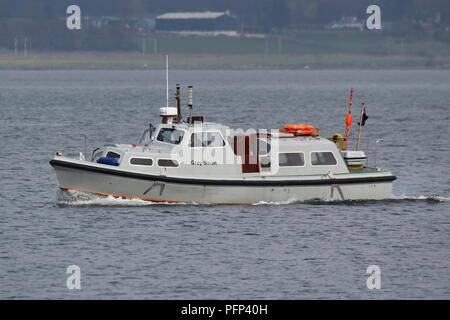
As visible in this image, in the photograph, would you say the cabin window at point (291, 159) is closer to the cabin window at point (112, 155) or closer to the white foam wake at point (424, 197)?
the white foam wake at point (424, 197)

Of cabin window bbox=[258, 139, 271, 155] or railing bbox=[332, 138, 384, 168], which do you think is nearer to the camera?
cabin window bbox=[258, 139, 271, 155]

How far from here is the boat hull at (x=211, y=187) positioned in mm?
39844

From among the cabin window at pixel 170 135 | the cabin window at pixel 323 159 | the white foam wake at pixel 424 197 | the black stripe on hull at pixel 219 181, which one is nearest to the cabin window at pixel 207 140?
the cabin window at pixel 170 135

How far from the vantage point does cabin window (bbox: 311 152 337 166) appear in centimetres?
4172

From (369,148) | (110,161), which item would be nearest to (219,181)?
(110,161)

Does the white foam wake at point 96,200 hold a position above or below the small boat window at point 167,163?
below

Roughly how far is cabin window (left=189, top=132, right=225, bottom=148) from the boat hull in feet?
4.76

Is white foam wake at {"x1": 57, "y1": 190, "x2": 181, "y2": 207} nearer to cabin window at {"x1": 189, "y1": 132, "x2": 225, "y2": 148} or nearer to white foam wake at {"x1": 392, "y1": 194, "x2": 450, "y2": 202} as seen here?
cabin window at {"x1": 189, "y1": 132, "x2": 225, "y2": 148}

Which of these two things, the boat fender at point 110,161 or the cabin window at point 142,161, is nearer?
the cabin window at point 142,161

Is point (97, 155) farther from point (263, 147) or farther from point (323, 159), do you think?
point (323, 159)

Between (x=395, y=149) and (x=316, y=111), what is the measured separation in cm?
4648

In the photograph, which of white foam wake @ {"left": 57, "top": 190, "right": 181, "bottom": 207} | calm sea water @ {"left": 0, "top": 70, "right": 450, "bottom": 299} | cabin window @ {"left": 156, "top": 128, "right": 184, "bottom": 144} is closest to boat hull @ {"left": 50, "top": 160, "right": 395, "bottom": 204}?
white foam wake @ {"left": 57, "top": 190, "right": 181, "bottom": 207}

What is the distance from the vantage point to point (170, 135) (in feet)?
136

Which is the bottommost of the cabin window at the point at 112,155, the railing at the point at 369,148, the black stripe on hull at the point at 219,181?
the railing at the point at 369,148
